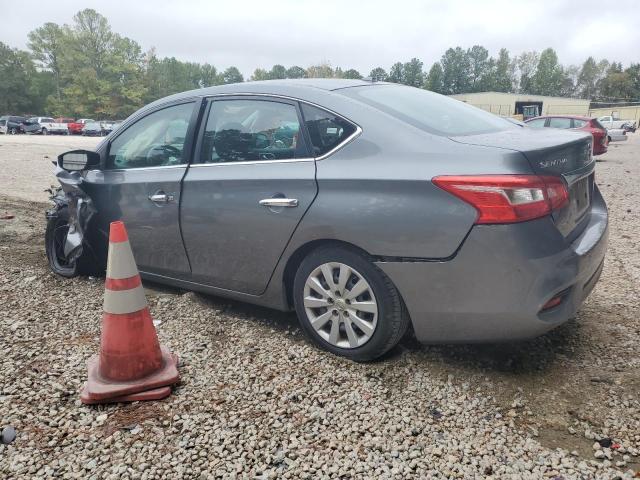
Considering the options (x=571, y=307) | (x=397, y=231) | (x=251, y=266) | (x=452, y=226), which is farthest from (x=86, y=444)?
(x=571, y=307)

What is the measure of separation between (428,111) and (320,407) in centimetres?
178

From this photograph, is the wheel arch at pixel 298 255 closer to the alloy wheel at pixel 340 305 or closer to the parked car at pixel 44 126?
the alloy wheel at pixel 340 305

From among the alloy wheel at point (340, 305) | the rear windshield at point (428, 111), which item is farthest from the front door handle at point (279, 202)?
the rear windshield at point (428, 111)

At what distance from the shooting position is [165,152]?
3.48 m

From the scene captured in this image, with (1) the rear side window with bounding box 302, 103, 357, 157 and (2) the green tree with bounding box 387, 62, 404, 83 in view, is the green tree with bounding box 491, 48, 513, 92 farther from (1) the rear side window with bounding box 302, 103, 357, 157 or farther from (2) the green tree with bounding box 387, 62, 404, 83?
(1) the rear side window with bounding box 302, 103, 357, 157

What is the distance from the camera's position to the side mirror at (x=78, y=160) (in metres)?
3.71

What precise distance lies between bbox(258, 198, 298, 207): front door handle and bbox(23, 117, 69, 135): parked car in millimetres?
47339

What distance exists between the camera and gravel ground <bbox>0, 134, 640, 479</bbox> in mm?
2070

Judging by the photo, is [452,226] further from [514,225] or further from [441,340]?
[441,340]

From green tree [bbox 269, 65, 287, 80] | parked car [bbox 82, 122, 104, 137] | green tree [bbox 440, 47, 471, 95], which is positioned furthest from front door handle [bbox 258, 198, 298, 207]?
green tree [bbox 440, 47, 471, 95]

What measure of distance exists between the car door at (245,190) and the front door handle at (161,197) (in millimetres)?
123

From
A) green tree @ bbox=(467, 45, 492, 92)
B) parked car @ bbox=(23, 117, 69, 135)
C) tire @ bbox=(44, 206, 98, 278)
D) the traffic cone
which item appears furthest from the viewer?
green tree @ bbox=(467, 45, 492, 92)

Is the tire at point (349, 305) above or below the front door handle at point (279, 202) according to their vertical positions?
below

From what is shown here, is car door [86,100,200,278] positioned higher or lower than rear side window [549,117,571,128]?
lower
